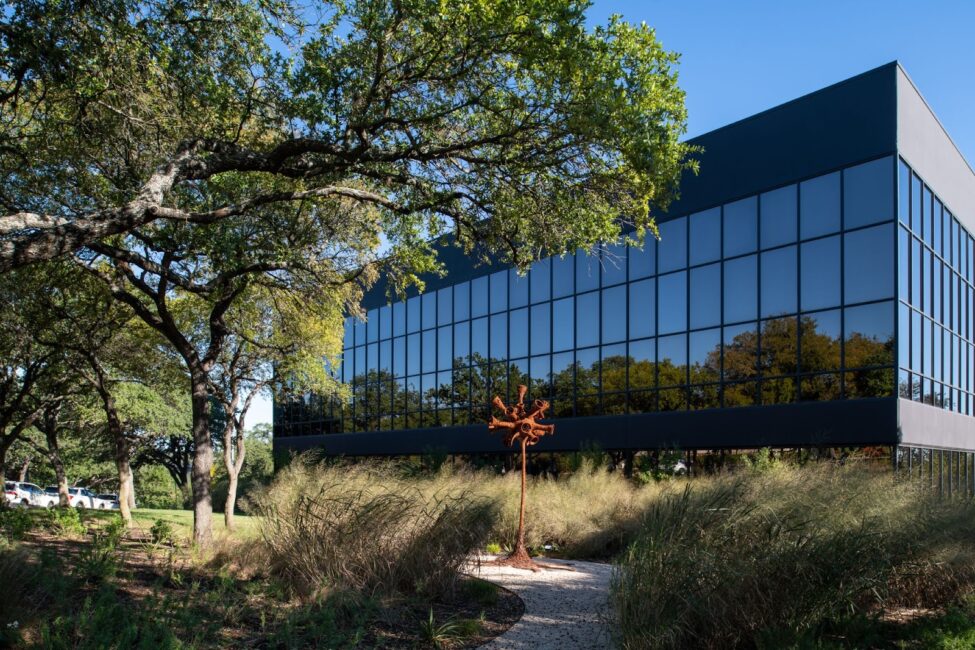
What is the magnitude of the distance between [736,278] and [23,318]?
60.6 ft

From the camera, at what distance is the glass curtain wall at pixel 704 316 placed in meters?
21.3

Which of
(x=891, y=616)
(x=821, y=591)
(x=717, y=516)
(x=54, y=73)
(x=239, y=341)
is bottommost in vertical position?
(x=891, y=616)

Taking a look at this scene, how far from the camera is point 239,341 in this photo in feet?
76.0

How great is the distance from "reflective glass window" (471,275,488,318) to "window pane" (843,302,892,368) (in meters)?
16.3

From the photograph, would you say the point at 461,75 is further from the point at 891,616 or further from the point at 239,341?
the point at 239,341

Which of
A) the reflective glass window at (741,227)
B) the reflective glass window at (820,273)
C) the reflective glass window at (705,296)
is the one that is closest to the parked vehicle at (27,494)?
the reflective glass window at (705,296)

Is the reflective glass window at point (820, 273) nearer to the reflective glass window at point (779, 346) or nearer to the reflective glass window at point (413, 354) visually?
the reflective glass window at point (779, 346)

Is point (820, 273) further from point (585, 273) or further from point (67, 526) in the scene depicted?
point (67, 526)

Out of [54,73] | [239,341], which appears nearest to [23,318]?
[239,341]

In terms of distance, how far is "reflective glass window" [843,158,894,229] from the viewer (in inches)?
828

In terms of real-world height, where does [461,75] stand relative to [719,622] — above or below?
above

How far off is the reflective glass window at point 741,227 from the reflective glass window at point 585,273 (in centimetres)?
550

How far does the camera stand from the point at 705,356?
81.1 ft

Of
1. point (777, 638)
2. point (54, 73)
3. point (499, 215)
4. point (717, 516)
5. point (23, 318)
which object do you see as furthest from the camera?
point (23, 318)
